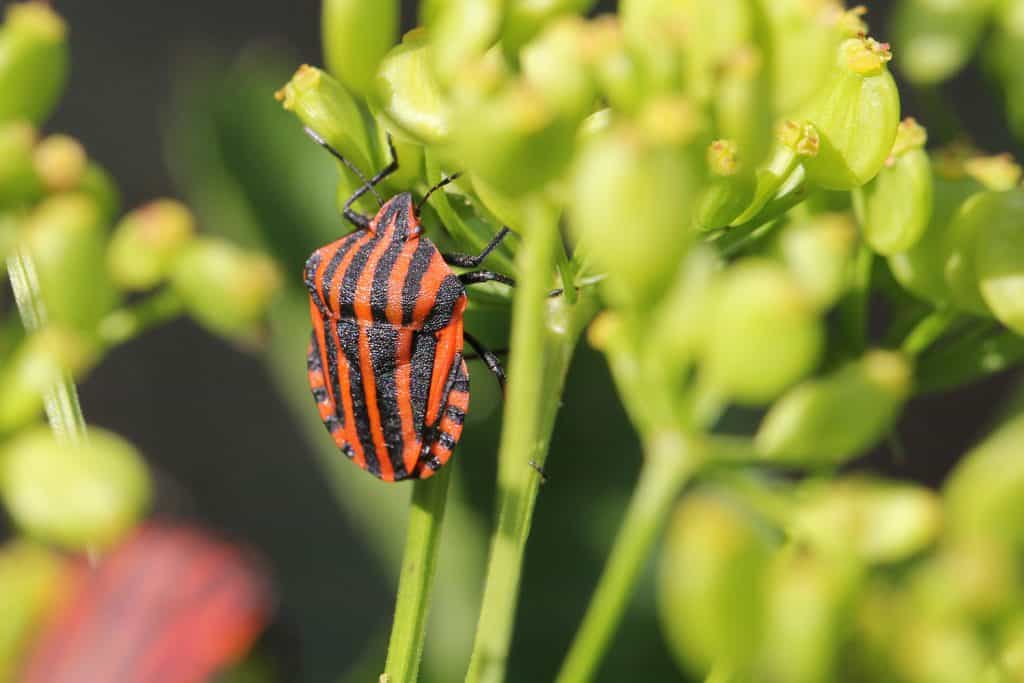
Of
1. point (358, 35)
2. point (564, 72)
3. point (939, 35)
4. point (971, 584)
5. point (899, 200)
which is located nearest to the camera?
point (971, 584)

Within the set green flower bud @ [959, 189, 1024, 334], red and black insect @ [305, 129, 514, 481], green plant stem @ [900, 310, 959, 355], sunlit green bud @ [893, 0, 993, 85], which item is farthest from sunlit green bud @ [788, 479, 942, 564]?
sunlit green bud @ [893, 0, 993, 85]

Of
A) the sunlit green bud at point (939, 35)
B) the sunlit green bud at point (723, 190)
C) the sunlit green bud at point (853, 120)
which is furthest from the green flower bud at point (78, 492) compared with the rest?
the sunlit green bud at point (939, 35)

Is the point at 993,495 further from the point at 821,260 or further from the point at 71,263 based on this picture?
the point at 71,263

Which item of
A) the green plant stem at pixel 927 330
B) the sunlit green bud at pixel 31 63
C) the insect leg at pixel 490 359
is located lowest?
the insect leg at pixel 490 359

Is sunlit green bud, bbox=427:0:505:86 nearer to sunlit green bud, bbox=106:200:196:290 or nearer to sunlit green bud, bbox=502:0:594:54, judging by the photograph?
sunlit green bud, bbox=502:0:594:54

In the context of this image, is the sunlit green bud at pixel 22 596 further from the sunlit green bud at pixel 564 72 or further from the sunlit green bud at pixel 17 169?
the sunlit green bud at pixel 564 72

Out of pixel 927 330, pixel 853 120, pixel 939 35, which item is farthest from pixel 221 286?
pixel 939 35

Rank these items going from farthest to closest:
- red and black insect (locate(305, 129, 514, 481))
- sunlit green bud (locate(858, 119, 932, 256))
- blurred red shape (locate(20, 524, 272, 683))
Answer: red and black insect (locate(305, 129, 514, 481)), sunlit green bud (locate(858, 119, 932, 256)), blurred red shape (locate(20, 524, 272, 683))
